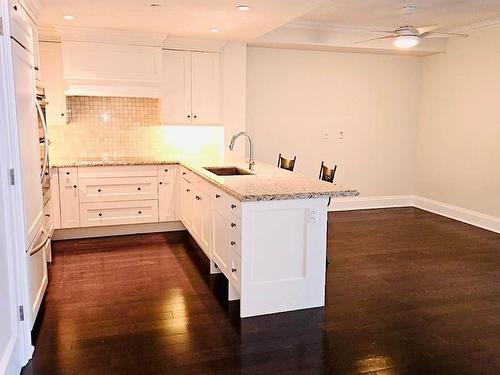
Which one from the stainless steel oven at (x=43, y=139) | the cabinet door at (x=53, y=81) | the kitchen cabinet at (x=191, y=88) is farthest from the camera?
the kitchen cabinet at (x=191, y=88)

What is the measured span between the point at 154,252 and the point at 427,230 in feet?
10.6

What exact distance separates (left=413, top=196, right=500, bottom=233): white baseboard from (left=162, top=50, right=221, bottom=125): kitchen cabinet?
3406mm

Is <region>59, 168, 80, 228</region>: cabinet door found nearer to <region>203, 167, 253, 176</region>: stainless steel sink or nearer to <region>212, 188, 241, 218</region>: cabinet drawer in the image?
<region>203, 167, 253, 176</region>: stainless steel sink

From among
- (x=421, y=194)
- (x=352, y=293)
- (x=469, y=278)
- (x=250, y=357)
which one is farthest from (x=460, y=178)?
(x=250, y=357)

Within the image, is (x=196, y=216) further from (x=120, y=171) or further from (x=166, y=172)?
(x=120, y=171)

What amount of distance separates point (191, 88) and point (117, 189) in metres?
1.42

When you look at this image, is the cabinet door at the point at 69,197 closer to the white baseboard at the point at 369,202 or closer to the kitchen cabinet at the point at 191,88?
the kitchen cabinet at the point at 191,88

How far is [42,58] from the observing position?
15.2 feet

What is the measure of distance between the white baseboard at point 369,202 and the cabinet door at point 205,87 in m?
2.35

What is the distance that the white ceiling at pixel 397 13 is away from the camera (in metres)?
4.40

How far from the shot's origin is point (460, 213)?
590 cm

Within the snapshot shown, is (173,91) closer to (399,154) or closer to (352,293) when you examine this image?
(352,293)

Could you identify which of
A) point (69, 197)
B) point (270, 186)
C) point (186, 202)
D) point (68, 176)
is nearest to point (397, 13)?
→ point (270, 186)

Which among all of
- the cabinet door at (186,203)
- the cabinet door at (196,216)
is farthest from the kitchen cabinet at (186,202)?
the cabinet door at (196,216)
